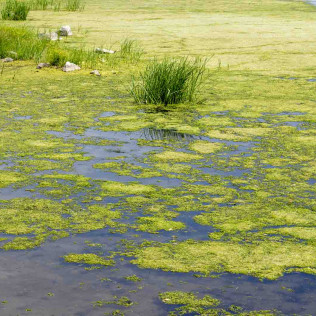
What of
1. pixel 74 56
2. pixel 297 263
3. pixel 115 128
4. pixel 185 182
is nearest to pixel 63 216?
pixel 185 182

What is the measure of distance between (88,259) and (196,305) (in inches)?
18.5

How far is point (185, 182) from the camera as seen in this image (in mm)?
3072

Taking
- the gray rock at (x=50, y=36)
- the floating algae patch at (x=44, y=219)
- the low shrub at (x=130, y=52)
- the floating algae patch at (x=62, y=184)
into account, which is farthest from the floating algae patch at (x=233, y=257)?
the gray rock at (x=50, y=36)

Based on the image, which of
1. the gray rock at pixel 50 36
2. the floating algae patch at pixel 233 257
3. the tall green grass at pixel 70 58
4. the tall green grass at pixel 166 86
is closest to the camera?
the floating algae patch at pixel 233 257

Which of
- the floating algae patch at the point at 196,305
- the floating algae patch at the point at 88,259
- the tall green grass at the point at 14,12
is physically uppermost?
the tall green grass at the point at 14,12

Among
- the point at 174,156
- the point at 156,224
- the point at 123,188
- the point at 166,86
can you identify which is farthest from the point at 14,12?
the point at 156,224

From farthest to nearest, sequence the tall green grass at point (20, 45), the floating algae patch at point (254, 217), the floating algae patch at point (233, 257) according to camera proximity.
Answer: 1. the tall green grass at point (20, 45)
2. the floating algae patch at point (254, 217)
3. the floating algae patch at point (233, 257)

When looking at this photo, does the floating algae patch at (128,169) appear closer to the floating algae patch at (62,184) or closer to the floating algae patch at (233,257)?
the floating algae patch at (62,184)

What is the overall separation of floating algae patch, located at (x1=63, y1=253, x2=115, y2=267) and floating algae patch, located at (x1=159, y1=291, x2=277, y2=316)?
285 mm

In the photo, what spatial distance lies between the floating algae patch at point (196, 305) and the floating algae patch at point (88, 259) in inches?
11.2

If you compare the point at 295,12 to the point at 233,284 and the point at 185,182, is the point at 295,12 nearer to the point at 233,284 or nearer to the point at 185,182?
the point at 185,182

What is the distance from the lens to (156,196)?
9.42 ft

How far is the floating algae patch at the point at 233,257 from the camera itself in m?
2.17

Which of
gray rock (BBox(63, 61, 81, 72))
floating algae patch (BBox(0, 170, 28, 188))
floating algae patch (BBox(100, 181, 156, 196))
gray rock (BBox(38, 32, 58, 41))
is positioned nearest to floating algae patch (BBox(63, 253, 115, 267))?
floating algae patch (BBox(100, 181, 156, 196))
